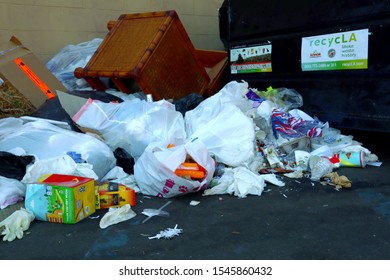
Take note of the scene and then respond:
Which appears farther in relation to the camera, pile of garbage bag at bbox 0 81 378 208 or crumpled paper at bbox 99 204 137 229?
pile of garbage bag at bbox 0 81 378 208

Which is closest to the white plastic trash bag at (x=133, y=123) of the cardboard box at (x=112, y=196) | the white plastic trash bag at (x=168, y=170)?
the white plastic trash bag at (x=168, y=170)

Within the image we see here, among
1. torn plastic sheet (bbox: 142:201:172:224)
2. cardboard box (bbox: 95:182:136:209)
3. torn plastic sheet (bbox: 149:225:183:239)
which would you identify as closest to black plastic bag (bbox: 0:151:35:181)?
cardboard box (bbox: 95:182:136:209)

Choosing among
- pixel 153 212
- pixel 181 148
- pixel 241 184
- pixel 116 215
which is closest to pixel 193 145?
pixel 181 148

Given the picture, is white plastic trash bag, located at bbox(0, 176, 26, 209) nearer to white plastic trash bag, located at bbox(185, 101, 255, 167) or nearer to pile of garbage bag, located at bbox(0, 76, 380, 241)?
pile of garbage bag, located at bbox(0, 76, 380, 241)

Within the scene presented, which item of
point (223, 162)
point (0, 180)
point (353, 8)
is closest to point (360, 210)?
point (223, 162)

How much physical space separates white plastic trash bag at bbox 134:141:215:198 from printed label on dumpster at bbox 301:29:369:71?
1.62 m

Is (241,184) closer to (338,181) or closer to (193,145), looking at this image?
(193,145)

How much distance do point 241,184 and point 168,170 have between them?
21.4 inches

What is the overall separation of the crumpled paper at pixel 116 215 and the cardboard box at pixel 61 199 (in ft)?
0.50

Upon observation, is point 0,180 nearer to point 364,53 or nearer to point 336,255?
point 336,255

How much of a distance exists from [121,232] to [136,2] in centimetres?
387

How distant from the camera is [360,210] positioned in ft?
8.27

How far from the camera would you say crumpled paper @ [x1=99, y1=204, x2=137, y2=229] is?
7.75ft

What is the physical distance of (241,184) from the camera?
2.91 metres
